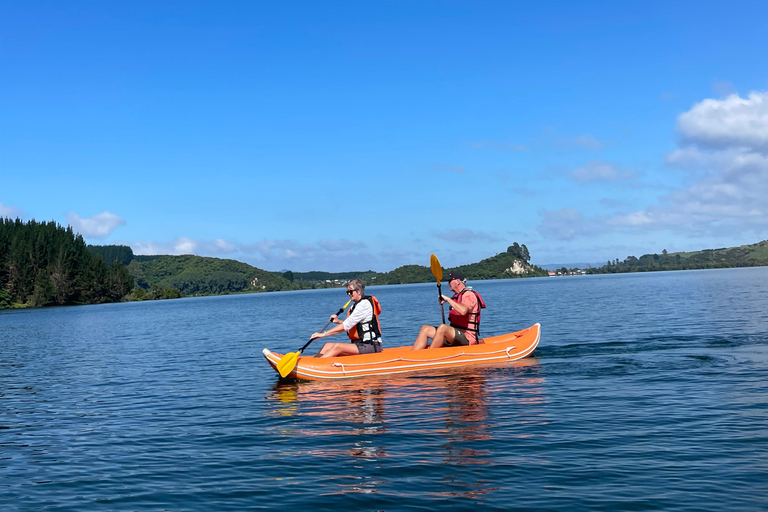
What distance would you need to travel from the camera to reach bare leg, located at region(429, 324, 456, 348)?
1648 centimetres

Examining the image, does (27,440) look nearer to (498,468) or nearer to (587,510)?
(498,468)

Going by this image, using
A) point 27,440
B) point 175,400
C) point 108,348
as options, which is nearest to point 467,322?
point 175,400

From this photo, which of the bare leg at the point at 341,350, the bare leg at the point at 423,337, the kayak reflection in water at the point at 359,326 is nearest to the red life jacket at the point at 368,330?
the kayak reflection in water at the point at 359,326

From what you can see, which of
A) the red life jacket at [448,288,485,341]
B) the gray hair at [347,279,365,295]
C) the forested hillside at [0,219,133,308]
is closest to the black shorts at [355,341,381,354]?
A: the gray hair at [347,279,365,295]

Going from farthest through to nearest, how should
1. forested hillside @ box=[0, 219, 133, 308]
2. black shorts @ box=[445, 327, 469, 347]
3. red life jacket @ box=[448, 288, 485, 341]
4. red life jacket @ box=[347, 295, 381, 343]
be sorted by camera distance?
forested hillside @ box=[0, 219, 133, 308], red life jacket @ box=[448, 288, 485, 341], black shorts @ box=[445, 327, 469, 347], red life jacket @ box=[347, 295, 381, 343]

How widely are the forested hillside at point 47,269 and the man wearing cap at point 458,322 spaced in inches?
4119

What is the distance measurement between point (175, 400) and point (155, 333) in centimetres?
2571

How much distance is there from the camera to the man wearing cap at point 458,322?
16.2 m

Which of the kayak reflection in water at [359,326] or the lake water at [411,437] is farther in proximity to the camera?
the kayak reflection in water at [359,326]

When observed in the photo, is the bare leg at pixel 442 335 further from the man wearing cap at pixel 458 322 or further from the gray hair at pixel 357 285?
the gray hair at pixel 357 285

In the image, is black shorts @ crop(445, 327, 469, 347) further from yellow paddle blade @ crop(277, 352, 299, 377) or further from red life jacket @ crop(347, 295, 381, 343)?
yellow paddle blade @ crop(277, 352, 299, 377)

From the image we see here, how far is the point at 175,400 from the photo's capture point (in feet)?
46.4

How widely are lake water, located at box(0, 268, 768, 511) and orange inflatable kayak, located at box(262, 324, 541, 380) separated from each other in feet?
1.24

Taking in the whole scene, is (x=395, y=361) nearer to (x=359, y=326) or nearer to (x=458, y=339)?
(x=359, y=326)
